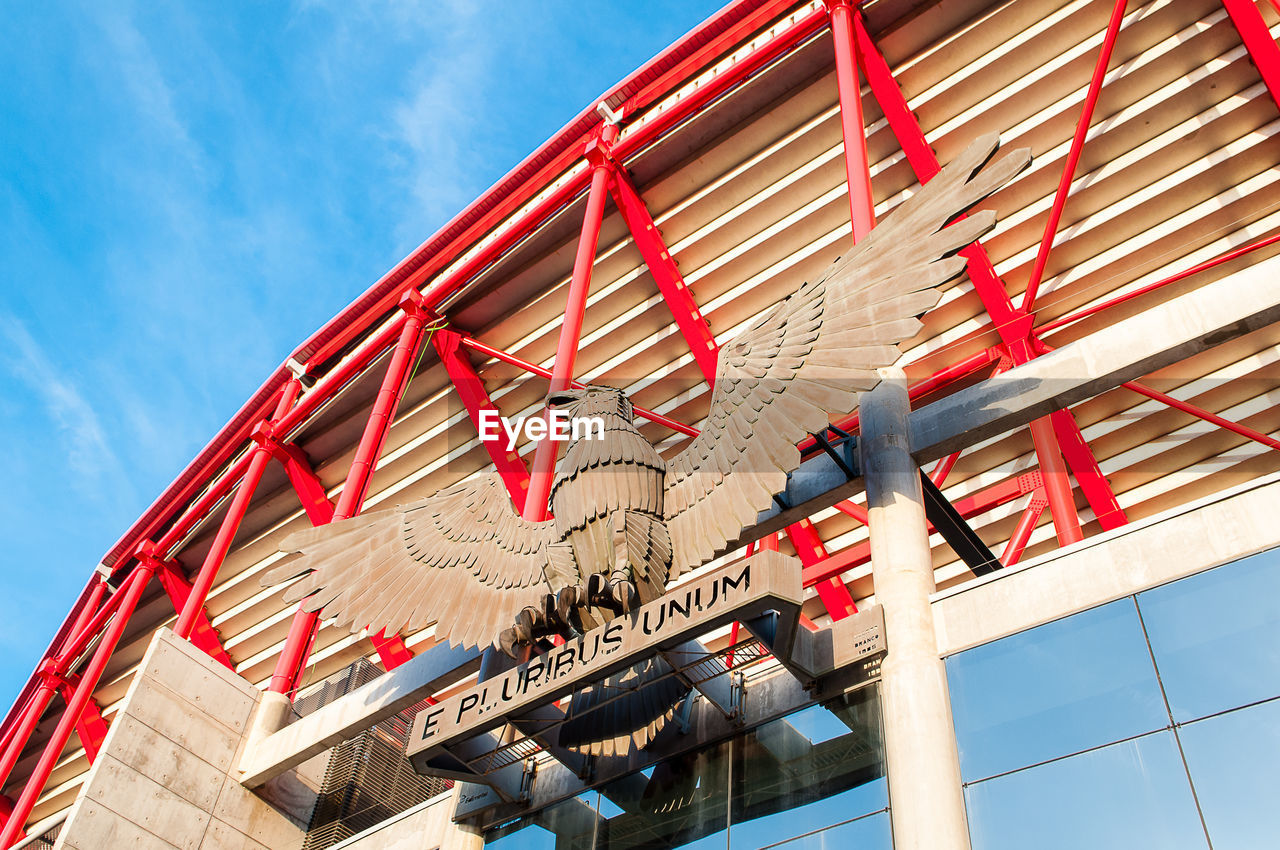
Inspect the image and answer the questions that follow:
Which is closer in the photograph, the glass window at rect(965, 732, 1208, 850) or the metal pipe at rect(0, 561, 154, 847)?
the glass window at rect(965, 732, 1208, 850)

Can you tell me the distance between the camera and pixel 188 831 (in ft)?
47.6

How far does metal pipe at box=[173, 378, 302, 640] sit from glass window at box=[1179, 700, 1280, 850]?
46.7ft

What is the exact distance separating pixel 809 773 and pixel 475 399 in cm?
1299

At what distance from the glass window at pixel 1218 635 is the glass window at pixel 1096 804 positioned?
0.47 meters

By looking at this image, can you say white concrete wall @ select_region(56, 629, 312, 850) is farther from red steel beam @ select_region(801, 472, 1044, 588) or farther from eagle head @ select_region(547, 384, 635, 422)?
red steel beam @ select_region(801, 472, 1044, 588)

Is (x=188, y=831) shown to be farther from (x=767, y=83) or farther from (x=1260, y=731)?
(x=767, y=83)

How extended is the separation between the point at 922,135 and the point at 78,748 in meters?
28.6

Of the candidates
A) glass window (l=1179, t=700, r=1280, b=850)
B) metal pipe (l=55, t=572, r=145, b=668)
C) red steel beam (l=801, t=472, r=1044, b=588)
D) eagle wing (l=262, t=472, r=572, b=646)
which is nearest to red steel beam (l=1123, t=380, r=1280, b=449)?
red steel beam (l=801, t=472, r=1044, b=588)

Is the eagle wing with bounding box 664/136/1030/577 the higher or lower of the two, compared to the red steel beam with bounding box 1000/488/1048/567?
lower

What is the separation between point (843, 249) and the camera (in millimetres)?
19297

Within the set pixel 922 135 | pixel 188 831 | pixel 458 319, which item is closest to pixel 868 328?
pixel 922 135

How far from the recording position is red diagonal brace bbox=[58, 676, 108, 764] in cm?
2750

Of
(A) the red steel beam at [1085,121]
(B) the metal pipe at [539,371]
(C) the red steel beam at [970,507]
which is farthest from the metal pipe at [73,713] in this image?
(A) the red steel beam at [1085,121]

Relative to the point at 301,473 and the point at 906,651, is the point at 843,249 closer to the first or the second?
the point at 906,651
